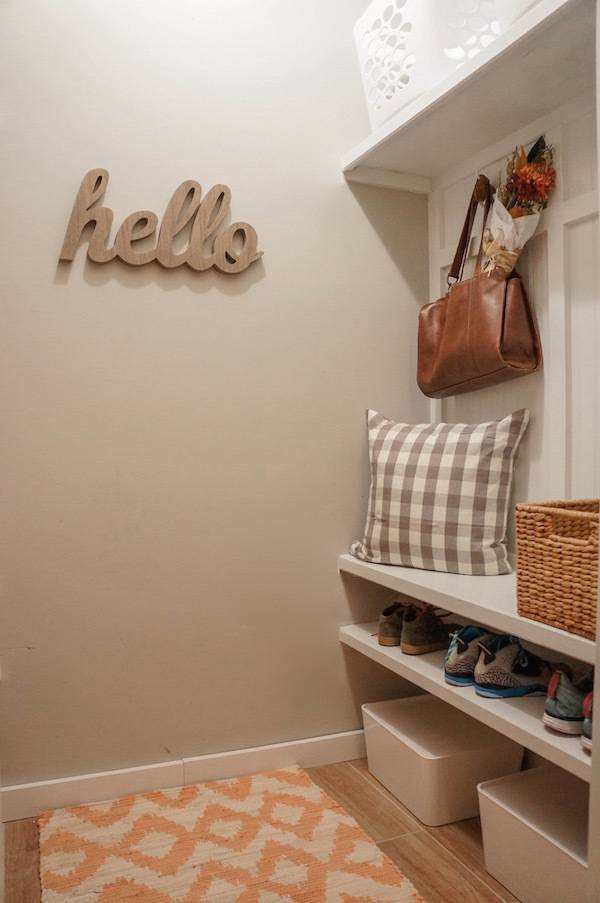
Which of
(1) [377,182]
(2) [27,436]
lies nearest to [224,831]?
(2) [27,436]

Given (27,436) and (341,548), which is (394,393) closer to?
(341,548)

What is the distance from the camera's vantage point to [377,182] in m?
2.37

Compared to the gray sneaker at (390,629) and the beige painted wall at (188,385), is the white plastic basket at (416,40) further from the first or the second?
the gray sneaker at (390,629)

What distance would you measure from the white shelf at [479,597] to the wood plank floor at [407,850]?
54 cm

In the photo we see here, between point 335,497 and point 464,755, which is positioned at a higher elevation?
point 335,497

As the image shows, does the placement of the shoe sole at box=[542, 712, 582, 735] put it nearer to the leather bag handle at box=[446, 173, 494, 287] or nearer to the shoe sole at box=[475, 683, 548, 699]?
the shoe sole at box=[475, 683, 548, 699]

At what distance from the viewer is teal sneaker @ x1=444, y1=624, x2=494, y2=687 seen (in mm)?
1853

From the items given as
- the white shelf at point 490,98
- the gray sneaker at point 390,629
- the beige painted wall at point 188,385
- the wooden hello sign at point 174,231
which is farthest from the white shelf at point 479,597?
the white shelf at point 490,98

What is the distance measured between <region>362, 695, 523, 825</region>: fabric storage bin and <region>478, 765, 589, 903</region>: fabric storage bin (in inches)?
6.9

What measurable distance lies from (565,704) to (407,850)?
2.01 ft

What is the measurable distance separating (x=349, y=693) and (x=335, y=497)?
2.04 ft

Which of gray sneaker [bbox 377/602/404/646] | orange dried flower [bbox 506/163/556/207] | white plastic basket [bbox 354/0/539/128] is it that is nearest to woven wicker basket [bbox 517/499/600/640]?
gray sneaker [bbox 377/602/404/646]

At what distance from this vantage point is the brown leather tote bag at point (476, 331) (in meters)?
1.96

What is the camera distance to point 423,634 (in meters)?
2.13
